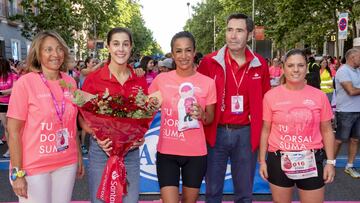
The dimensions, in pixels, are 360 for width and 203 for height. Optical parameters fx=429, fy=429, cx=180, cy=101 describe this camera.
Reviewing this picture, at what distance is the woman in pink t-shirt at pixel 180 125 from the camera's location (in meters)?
3.53

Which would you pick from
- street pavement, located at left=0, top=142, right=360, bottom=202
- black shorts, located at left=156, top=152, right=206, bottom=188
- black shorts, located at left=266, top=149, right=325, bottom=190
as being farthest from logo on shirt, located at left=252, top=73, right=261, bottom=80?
street pavement, located at left=0, top=142, right=360, bottom=202

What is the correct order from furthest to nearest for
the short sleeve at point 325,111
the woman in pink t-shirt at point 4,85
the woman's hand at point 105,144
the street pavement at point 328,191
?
1. the woman in pink t-shirt at point 4,85
2. the street pavement at point 328,191
3. the short sleeve at point 325,111
4. the woman's hand at point 105,144

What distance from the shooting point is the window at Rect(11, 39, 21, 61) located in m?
29.5

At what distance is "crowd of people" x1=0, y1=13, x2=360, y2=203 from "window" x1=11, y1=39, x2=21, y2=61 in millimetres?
28125

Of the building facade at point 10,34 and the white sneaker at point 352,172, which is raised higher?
the building facade at point 10,34

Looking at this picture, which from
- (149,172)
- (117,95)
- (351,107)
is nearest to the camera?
(117,95)

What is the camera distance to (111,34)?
3.31 metres

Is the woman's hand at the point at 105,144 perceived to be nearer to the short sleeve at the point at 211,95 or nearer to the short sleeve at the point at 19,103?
the short sleeve at the point at 19,103

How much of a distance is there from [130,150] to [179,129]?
0.46 metres

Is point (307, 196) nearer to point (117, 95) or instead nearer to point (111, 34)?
point (117, 95)

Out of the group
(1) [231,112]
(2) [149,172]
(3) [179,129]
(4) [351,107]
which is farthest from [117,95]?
(4) [351,107]

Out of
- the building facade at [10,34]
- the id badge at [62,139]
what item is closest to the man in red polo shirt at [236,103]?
the id badge at [62,139]

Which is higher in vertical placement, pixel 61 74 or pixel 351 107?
pixel 61 74

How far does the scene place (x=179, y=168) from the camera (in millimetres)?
3621
